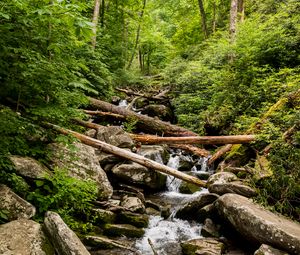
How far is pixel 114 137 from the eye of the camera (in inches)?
348

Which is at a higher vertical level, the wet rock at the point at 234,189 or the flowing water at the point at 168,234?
the wet rock at the point at 234,189

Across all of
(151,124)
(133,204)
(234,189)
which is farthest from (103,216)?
(151,124)

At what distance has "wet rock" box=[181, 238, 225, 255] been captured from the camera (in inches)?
194

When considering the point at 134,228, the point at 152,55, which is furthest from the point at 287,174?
the point at 152,55

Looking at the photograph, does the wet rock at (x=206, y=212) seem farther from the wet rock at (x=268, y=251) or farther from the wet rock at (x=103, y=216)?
the wet rock at (x=103, y=216)

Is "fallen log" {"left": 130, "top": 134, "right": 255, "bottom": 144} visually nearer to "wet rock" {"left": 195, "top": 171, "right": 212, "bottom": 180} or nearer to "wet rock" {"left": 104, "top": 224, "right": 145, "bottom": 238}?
"wet rock" {"left": 195, "top": 171, "right": 212, "bottom": 180}

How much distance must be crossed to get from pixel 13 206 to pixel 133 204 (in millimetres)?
2859

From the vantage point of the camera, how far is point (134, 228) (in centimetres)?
579

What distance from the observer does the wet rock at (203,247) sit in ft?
16.2

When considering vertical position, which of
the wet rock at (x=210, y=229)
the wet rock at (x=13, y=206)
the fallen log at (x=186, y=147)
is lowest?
the wet rock at (x=210, y=229)

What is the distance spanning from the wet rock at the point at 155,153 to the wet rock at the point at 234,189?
2.85 metres

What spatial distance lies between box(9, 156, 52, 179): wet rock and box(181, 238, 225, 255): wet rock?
2.86 metres

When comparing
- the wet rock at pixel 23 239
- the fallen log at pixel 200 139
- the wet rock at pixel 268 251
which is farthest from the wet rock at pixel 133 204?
the fallen log at pixel 200 139

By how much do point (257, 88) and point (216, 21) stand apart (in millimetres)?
16439
